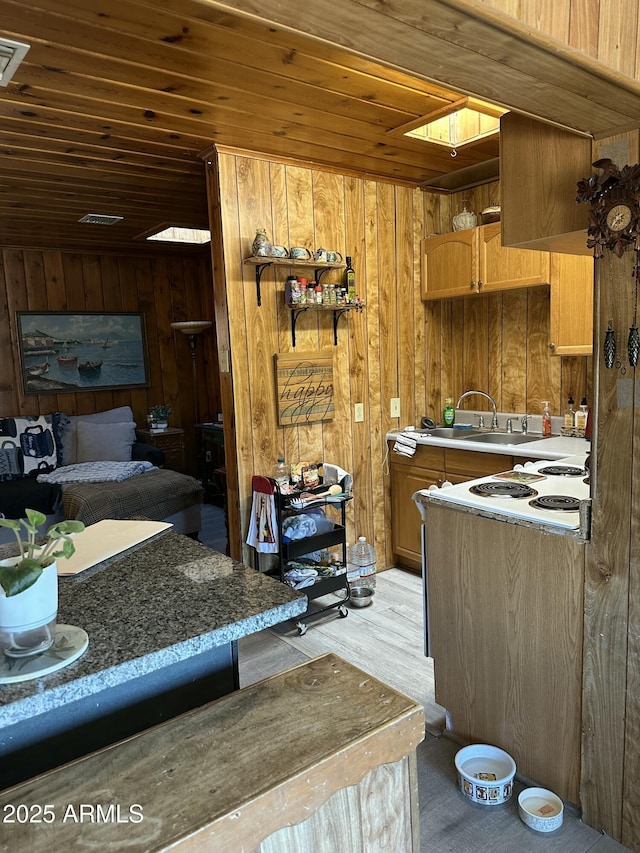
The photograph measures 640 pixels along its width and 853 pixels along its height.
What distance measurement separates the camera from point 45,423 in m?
5.09

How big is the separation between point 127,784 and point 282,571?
84.6 inches

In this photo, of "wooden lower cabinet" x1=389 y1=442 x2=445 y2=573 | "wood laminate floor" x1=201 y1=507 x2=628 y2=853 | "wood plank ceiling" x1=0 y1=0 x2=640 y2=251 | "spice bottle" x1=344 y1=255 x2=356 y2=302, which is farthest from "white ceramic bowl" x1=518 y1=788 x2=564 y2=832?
"spice bottle" x1=344 y1=255 x2=356 y2=302

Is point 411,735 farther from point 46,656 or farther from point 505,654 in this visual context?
point 505,654

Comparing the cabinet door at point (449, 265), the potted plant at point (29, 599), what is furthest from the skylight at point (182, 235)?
the potted plant at point (29, 599)

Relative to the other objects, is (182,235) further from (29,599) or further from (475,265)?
(29,599)

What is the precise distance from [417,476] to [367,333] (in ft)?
3.18

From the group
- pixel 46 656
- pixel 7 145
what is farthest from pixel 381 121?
pixel 46 656

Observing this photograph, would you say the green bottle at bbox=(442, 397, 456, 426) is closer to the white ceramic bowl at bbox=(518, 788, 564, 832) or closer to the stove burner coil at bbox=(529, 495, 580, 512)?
the stove burner coil at bbox=(529, 495, 580, 512)

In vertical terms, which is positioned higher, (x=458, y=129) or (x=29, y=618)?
(x=458, y=129)

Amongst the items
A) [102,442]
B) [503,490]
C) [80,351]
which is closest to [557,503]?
[503,490]

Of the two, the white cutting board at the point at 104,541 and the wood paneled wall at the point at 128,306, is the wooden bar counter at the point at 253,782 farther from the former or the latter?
the wood paneled wall at the point at 128,306

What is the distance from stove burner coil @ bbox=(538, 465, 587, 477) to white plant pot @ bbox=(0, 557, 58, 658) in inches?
78.5

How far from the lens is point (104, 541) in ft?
5.77

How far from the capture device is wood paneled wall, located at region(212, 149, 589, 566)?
323cm
